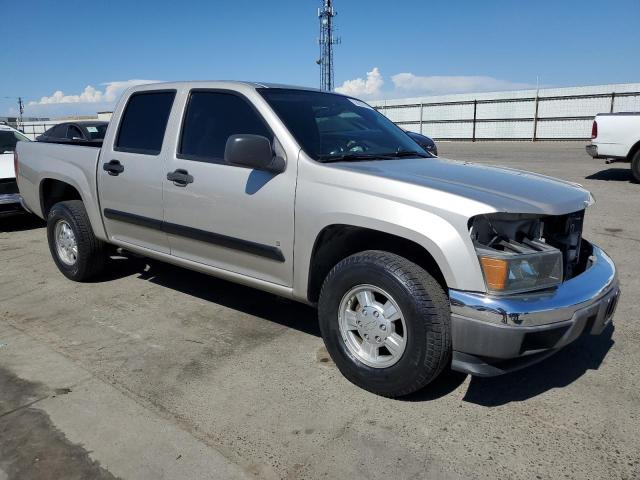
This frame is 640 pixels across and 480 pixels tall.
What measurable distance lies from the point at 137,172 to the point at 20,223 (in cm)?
543

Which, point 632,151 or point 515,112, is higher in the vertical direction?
point 515,112

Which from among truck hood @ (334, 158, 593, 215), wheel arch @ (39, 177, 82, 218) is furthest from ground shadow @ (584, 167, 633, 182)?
Answer: wheel arch @ (39, 177, 82, 218)

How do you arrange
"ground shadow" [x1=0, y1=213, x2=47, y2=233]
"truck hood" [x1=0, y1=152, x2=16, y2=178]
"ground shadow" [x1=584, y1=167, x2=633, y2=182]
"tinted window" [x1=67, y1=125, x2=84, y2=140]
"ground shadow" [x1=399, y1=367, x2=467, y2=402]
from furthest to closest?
"ground shadow" [x1=584, y1=167, x2=633, y2=182] < "tinted window" [x1=67, y1=125, x2=84, y2=140] < "ground shadow" [x1=0, y1=213, x2=47, y2=233] < "truck hood" [x1=0, y1=152, x2=16, y2=178] < "ground shadow" [x1=399, y1=367, x2=467, y2=402]

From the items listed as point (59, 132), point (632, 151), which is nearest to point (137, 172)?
point (59, 132)

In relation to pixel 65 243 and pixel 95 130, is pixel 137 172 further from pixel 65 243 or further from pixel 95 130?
pixel 95 130

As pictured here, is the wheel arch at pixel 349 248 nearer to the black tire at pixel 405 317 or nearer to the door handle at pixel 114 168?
the black tire at pixel 405 317

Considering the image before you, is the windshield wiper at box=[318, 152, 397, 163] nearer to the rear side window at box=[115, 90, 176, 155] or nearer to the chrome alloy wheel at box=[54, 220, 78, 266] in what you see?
the rear side window at box=[115, 90, 176, 155]

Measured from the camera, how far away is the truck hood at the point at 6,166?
7680 millimetres

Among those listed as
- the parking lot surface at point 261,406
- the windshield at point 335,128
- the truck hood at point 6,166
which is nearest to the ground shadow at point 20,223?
the truck hood at point 6,166

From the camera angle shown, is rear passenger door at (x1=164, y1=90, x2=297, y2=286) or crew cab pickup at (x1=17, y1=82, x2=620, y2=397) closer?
crew cab pickup at (x1=17, y1=82, x2=620, y2=397)

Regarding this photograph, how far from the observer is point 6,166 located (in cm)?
786

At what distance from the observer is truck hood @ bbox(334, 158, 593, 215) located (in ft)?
8.89

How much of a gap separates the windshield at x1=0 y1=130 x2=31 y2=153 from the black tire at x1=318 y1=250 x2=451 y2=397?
765 centimetres

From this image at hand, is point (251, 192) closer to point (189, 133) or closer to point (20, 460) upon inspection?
point (189, 133)
